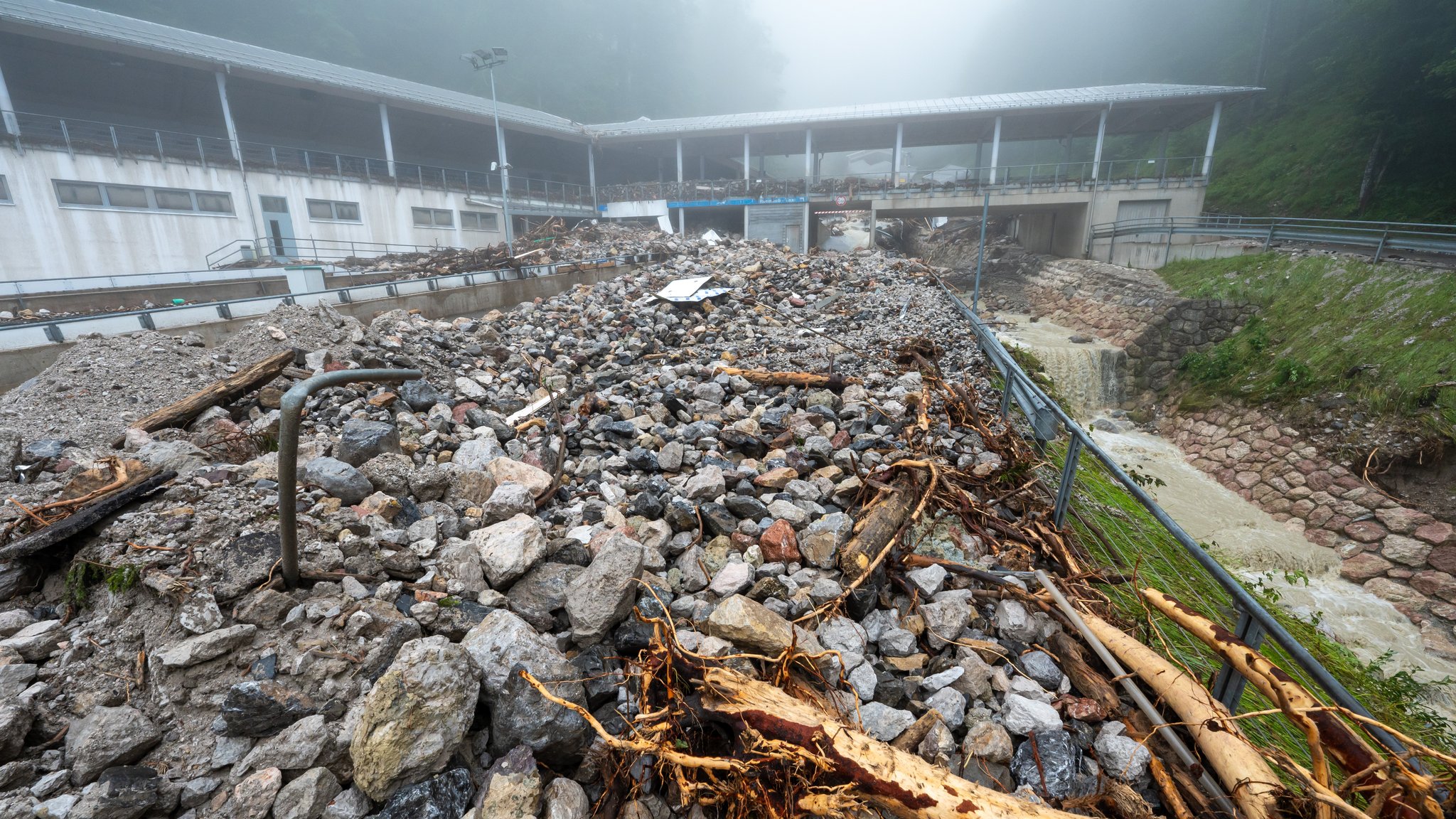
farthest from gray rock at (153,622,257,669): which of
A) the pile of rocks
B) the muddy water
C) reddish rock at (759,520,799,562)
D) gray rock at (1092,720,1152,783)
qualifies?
the muddy water

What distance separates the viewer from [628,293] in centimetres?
1035

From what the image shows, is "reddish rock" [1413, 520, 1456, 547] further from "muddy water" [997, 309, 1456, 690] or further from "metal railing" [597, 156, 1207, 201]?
"metal railing" [597, 156, 1207, 201]

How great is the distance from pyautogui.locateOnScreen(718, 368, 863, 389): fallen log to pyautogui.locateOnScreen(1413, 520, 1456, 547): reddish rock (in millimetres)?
9608

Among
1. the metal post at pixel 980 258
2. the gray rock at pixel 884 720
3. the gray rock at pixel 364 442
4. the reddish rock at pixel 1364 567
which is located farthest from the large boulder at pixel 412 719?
the reddish rock at pixel 1364 567

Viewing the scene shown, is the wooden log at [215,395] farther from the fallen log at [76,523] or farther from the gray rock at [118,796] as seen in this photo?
the gray rock at [118,796]

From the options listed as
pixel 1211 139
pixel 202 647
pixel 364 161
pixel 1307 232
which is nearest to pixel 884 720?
pixel 202 647

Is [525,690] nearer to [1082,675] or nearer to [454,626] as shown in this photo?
[454,626]

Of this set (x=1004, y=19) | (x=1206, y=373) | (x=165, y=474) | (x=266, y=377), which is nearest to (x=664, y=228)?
(x=1206, y=373)

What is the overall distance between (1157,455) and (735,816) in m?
13.8

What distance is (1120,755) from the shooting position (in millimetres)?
2092

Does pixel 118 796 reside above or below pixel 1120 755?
above

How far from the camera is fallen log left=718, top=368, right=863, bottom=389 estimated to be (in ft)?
19.0

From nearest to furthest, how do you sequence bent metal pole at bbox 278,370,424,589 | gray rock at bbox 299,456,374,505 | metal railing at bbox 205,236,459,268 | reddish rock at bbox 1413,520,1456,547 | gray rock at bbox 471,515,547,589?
bent metal pole at bbox 278,370,424,589, gray rock at bbox 471,515,547,589, gray rock at bbox 299,456,374,505, reddish rock at bbox 1413,520,1456,547, metal railing at bbox 205,236,459,268

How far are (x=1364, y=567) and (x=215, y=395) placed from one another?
48.4 ft
